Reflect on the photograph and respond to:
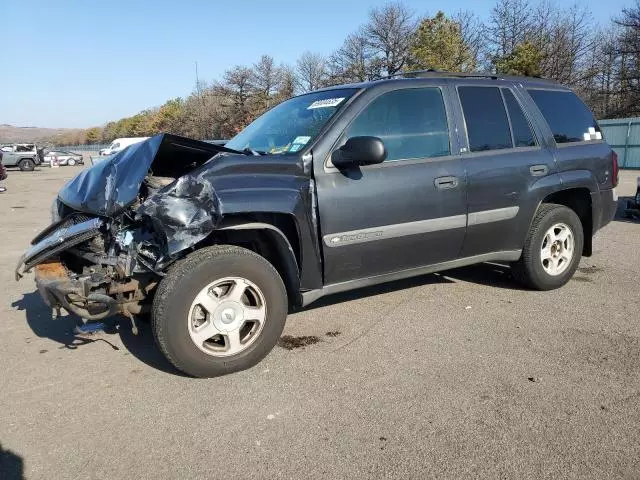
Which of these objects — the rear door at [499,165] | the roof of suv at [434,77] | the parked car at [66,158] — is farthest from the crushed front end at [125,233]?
the parked car at [66,158]

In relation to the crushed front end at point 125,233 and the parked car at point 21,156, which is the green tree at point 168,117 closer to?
the parked car at point 21,156

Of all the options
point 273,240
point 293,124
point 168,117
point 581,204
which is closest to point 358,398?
point 273,240

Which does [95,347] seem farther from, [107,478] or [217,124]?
[217,124]

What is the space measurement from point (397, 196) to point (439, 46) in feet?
118

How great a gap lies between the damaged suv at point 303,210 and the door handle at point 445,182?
1 centimetres

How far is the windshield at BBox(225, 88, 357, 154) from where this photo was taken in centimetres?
396

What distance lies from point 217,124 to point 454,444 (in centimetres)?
6046

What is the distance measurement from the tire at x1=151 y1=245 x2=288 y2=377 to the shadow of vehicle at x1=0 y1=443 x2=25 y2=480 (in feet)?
3.05

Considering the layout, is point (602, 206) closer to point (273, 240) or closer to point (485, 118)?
point (485, 118)

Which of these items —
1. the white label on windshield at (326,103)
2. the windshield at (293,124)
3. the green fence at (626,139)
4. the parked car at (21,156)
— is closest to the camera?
the windshield at (293,124)

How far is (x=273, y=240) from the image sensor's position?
365 centimetres

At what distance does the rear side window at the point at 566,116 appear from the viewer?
16.6ft

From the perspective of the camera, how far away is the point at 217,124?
60.1m

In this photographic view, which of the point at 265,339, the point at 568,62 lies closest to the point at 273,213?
the point at 265,339
